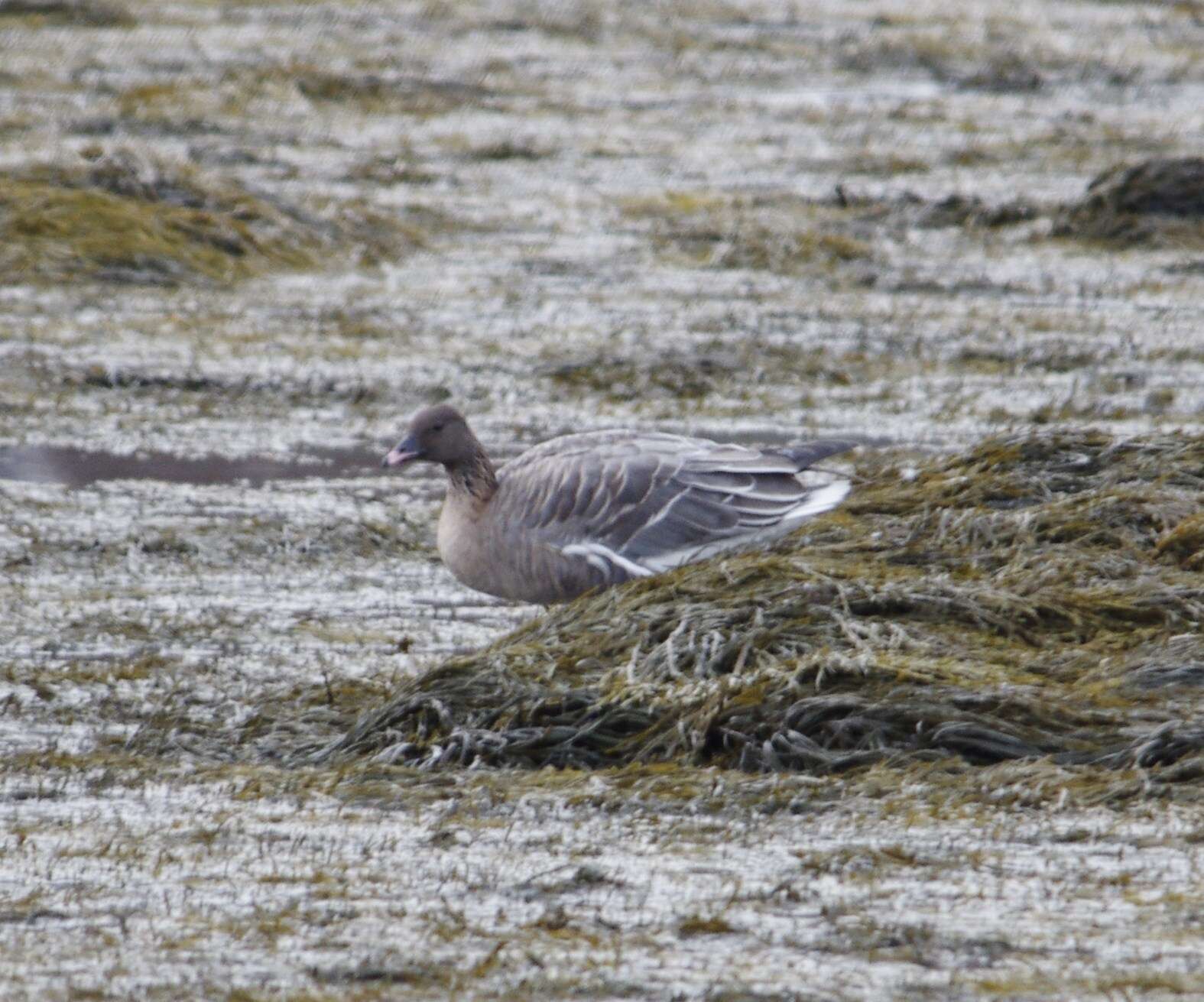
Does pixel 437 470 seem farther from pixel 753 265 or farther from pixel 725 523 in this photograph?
pixel 753 265

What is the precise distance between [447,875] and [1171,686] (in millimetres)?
1965

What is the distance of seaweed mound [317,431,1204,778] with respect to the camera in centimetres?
573

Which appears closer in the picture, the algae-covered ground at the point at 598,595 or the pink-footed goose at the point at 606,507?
the algae-covered ground at the point at 598,595

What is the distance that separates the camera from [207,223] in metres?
13.6

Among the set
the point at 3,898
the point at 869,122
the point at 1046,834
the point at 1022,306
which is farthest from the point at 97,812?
the point at 869,122

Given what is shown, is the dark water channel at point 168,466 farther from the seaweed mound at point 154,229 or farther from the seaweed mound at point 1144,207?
the seaweed mound at point 1144,207

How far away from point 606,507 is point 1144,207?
27.1ft

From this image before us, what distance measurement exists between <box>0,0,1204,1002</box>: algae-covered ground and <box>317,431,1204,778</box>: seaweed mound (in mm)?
15

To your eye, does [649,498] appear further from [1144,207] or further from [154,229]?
[1144,207]

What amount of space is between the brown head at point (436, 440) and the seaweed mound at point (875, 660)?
3.45ft

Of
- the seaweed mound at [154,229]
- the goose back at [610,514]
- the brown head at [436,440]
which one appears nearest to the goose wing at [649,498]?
the goose back at [610,514]

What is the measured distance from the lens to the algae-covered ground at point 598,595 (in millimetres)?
4719

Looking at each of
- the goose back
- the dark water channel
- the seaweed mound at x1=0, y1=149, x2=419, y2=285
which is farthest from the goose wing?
→ the seaweed mound at x1=0, y1=149, x2=419, y2=285

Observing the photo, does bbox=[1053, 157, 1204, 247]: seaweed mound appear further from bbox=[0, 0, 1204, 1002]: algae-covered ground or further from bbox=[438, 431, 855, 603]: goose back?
bbox=[438, 431, 855, 603]: goose back
